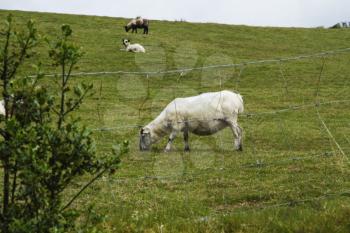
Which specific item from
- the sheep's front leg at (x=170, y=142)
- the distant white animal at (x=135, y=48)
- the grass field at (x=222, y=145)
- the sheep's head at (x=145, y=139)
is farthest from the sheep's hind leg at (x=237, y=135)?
the distant white animal at (x=135, y=48)

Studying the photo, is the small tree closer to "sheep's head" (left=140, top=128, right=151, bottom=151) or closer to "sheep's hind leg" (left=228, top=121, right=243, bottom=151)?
"sheep's hind leg" (left=228, top=121, right=243, bottom=151)

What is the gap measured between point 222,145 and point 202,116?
1.15 meters

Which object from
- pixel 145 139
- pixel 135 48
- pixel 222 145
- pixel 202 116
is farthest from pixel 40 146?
pixel 135 48

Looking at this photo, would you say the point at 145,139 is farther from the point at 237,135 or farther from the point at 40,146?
the point at 40,146

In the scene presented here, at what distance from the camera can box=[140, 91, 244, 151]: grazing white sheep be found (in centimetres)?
1603

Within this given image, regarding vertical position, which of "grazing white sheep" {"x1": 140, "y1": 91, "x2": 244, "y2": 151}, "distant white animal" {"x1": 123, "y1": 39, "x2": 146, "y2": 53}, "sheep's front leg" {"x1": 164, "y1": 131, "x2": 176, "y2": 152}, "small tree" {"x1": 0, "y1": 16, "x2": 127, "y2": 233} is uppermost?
"distant white animal" {"x1": 123, "y1": 39, "x2": 146, "y2": 53}

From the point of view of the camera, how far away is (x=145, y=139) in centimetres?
1627

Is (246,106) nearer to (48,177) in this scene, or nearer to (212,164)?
(212,164)

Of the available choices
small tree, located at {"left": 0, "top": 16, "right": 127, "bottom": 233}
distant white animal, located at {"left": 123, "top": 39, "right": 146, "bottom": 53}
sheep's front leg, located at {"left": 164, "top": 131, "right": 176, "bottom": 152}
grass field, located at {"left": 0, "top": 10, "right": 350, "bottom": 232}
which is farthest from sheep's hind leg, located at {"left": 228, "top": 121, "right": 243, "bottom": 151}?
distant white animal, located at {"left": 123, "top": 39, "right": 146, "bottom": 53}

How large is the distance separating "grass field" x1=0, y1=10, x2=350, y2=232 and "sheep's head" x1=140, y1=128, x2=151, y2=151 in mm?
243

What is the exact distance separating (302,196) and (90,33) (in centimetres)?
3347

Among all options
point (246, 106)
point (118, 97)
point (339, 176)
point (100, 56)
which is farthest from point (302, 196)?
point (100, 56)

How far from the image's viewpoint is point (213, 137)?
17.9 metres

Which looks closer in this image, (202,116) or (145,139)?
(202,116)
